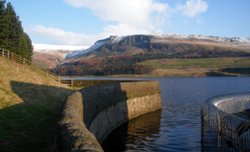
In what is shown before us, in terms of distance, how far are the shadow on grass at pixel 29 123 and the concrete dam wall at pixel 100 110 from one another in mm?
2055

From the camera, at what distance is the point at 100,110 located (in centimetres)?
3753

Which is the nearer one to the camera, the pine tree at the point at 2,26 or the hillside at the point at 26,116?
the hillside at the point at 26,116

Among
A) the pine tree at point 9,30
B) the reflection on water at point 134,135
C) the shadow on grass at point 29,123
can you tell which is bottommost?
the reflection on water at point 134,135

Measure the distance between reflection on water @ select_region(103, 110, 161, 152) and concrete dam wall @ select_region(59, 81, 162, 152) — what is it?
844mm

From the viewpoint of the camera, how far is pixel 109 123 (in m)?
40.4

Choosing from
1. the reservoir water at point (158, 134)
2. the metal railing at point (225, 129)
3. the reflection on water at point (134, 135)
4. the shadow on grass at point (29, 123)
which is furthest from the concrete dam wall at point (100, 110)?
the metal railing at point (225, 129)

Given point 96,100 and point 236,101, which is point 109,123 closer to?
point 96,100

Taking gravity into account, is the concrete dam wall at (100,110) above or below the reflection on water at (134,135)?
above

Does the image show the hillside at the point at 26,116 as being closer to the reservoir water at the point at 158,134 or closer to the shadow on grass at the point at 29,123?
the shadow on grass at the point at 29,123

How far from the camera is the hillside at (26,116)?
70.1ft

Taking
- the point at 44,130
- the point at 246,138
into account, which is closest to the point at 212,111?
the point at 246,138

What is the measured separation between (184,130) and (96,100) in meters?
11.8

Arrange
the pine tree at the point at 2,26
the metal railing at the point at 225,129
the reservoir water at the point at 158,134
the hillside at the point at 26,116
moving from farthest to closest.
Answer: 1. the pine tree at the point at 2,26
2. the reservoir water at the point at 158,134
3. the hillside at the point at 26,116
4. the metal railing at the point at 225,129

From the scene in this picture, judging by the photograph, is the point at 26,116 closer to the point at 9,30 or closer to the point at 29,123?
the point at 29,123
